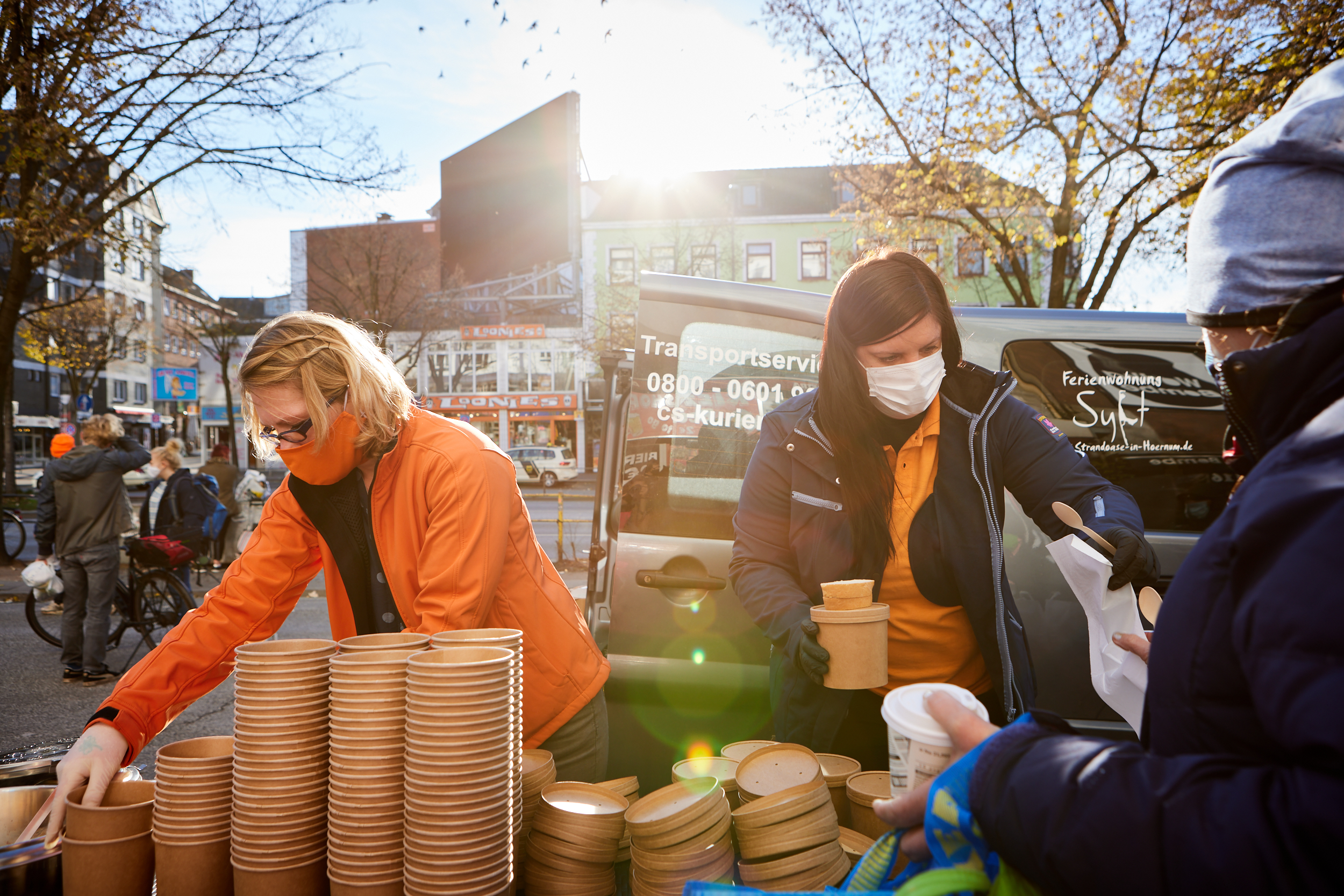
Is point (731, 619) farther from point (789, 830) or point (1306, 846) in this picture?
point (1306, 846)

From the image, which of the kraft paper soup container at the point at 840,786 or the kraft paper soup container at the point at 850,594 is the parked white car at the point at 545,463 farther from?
the kraft paper soup container at the point at 840,786

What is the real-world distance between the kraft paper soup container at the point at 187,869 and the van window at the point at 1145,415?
2.86 m

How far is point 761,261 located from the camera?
3500 centimetres

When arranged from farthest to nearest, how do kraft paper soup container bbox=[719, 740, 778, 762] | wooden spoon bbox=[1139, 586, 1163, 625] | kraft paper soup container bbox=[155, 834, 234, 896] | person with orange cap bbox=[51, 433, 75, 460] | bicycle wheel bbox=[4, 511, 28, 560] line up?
1. bicycle wheel bbox=[4, 511, 28, 560]
2. person with orange cap bbox=[51, 433, 75, 460]
3. kraft paper soup container bbox=[719, 740, 778, 762]
4. wooden spoon bbox=[1139, 586, 1163, 625]
5. kraft paper soup container bbox=[155, 834, 234, 896]

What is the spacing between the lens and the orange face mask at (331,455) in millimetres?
1820

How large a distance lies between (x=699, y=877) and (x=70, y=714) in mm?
5968

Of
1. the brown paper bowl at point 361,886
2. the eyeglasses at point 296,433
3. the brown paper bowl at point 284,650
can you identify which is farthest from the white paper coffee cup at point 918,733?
the eyeglasses at point 296,433

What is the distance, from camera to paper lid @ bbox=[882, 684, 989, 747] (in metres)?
1.04

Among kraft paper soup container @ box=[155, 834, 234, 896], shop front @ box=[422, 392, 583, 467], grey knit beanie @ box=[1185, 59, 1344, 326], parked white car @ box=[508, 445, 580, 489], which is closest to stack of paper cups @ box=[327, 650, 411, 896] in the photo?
kraft paper soup container @ box=[155, 834, 234, 896]

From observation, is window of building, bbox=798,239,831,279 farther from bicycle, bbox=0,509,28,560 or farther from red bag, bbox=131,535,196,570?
red bag, bbox=131,535,196,570

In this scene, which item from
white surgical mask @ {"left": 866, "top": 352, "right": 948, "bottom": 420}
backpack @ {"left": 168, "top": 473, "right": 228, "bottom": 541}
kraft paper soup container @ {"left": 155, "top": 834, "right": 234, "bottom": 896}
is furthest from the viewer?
backpack @ {"left": 168, "top": 473, "right": 228, "bottom": 541}

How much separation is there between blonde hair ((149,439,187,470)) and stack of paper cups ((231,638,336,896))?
8.47 metres

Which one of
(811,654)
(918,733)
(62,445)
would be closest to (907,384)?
(811,654)

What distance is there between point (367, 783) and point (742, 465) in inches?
74.9
